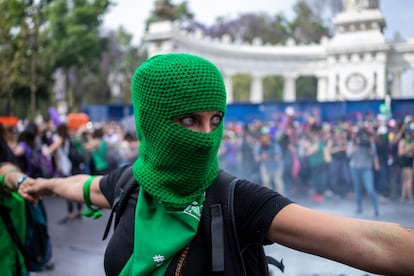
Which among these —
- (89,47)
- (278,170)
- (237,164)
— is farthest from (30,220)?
(89,47)

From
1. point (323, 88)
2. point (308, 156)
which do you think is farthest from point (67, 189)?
point (323, 88)

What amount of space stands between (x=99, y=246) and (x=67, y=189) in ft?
15.1

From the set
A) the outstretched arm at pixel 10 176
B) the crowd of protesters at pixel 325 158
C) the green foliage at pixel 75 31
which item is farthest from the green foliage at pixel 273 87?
the outstretched arm at pixel 10 176

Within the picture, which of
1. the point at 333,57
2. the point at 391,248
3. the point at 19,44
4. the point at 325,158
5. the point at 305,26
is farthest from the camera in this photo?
the point at 305,26

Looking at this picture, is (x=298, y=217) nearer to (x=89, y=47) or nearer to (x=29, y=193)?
(x=29, y=193)

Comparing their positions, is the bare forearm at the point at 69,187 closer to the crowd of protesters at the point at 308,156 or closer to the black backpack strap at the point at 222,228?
the black backpack strap at the point at 222,228

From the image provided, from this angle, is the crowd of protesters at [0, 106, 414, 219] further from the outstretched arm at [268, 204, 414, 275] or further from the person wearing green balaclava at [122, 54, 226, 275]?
the outstretched arm at [268, 204, 414, 275]

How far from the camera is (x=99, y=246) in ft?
21.2

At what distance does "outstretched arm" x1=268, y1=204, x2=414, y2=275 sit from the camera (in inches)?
43.7

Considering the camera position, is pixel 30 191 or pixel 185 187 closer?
pixel 185 187

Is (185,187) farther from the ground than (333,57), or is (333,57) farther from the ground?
(333,57)

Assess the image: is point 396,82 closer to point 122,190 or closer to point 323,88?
point 323,88

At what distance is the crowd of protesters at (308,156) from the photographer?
851 cm

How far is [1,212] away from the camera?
2.74m
